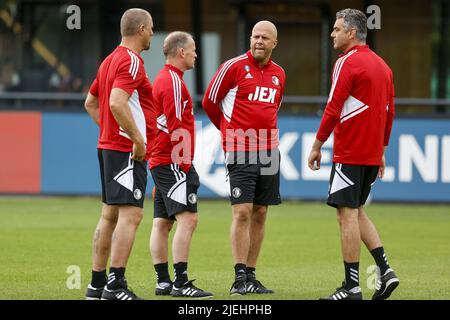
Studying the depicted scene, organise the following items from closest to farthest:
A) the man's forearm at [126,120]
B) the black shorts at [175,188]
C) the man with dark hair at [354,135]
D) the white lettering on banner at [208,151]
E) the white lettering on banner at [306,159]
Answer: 1. the man's forearm at [126,120]
2. the man with dark hair at [354,135]
3. the black shorts at [175,188]
4. the white lettering on banner at [306,159]
5. the white lettering on banner at [208,151]

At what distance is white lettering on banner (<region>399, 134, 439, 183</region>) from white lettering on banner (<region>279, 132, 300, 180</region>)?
186cm

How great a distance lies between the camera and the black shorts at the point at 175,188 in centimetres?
998

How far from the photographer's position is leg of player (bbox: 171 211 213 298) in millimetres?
9654

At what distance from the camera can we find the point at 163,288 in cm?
991

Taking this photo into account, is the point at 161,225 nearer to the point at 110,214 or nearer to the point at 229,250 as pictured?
the point at 110,214

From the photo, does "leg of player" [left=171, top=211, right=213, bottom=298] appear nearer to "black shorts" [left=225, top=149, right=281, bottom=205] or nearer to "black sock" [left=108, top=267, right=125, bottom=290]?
"black shorts" [left=225, top=149, right=281, bottom=205]

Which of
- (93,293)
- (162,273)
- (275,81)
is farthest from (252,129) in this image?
(93,293)

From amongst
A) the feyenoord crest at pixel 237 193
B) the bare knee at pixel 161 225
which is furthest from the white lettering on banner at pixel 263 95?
the bare knee at pixel 161 225

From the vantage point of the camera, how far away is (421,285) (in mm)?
10383

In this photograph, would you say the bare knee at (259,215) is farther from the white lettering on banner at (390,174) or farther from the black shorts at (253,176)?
the white lettering on banner at (390,174)

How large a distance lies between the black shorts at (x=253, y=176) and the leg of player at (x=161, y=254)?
71 cm

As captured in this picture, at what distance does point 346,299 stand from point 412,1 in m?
15.2

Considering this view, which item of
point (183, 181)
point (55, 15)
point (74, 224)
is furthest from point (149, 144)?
point (55, 15)

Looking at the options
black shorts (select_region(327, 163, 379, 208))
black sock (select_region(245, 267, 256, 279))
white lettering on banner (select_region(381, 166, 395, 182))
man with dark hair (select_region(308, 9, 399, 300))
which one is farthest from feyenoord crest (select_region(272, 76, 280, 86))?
white lettering on banner (select_region(381, 166, 395, 182))
